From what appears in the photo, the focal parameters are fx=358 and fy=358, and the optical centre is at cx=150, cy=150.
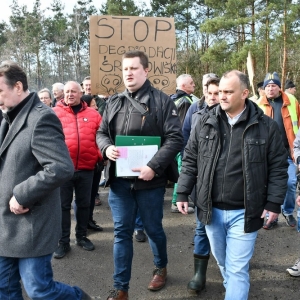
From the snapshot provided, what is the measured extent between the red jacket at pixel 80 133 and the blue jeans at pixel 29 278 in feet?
6.11

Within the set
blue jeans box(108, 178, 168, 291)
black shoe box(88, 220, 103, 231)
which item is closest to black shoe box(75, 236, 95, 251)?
black shoe box(88, 220, 103, 231)

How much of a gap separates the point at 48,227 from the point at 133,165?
0.94 meters

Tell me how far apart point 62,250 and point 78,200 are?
606 millimetres

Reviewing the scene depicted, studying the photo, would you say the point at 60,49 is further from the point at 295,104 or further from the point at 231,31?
the point at 295,104

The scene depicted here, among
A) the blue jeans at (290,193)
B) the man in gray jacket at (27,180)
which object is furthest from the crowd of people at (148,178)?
the blue jeans at (290,193)

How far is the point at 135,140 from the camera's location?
9.95 feet

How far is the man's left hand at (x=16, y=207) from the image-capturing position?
226cm

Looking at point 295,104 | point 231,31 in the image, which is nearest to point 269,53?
point 231,31

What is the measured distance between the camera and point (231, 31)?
24.6m

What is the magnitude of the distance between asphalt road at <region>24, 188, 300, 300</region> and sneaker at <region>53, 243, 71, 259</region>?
0.05m

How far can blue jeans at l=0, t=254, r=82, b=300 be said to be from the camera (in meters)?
2.38

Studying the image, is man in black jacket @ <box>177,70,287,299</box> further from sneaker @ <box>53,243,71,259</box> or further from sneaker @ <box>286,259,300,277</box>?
sneaker @ <box>53,243,71,259</box>

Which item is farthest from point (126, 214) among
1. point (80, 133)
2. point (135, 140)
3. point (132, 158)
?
point (80, 133)

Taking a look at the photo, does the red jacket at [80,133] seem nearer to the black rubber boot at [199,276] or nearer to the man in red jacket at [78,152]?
the man in red jacket at [78,152]
